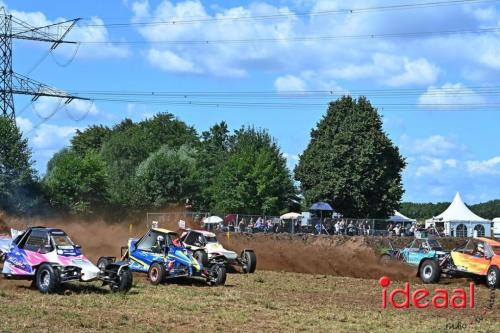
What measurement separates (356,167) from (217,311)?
4963cm

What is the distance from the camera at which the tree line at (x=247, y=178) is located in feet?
198

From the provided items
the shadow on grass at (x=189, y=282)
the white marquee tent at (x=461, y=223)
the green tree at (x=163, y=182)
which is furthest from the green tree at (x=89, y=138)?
the shadow on grass at (x=189, y=282)

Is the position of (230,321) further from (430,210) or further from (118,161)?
(430,210)

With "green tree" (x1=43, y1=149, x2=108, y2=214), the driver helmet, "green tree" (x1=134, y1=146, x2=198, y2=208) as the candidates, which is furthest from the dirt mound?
"green tree" (x1=134, y1=146, x2=198, y2=208)

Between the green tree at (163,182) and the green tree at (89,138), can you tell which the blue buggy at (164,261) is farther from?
the green tree at (89,138)

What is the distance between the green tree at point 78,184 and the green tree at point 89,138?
3956cm

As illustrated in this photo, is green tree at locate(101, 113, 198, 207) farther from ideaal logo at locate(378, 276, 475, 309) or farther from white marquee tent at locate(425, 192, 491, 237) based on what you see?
ideaal logo at locate(378, 276, 475, 309)

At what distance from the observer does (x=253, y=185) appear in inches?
2901

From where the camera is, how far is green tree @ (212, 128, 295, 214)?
72688 mm

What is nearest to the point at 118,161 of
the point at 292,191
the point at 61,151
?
the point at 61,151

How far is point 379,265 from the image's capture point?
104 feet

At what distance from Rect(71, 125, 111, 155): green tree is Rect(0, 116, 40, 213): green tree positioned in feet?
162

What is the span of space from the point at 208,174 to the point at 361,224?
136 ft

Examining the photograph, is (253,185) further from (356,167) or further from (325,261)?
(325,261)
